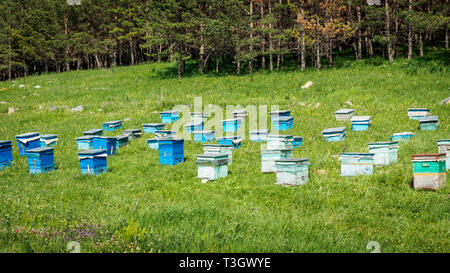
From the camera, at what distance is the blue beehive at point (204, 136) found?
13.6 metres

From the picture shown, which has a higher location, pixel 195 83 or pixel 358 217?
pixel 195 83

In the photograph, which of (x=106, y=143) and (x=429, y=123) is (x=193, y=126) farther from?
(x=429, y=123)

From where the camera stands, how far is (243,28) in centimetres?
3016

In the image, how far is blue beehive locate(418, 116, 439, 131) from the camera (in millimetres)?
12234

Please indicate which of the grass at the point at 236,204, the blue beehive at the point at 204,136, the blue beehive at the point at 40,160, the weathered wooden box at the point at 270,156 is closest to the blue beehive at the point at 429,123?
the grass at the point at 236,204

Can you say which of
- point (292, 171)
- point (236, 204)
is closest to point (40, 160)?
point (236, 204)

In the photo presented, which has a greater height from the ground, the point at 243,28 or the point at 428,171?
the point at 243,28

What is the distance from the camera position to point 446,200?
6.77 meters

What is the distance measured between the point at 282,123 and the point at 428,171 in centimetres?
736
